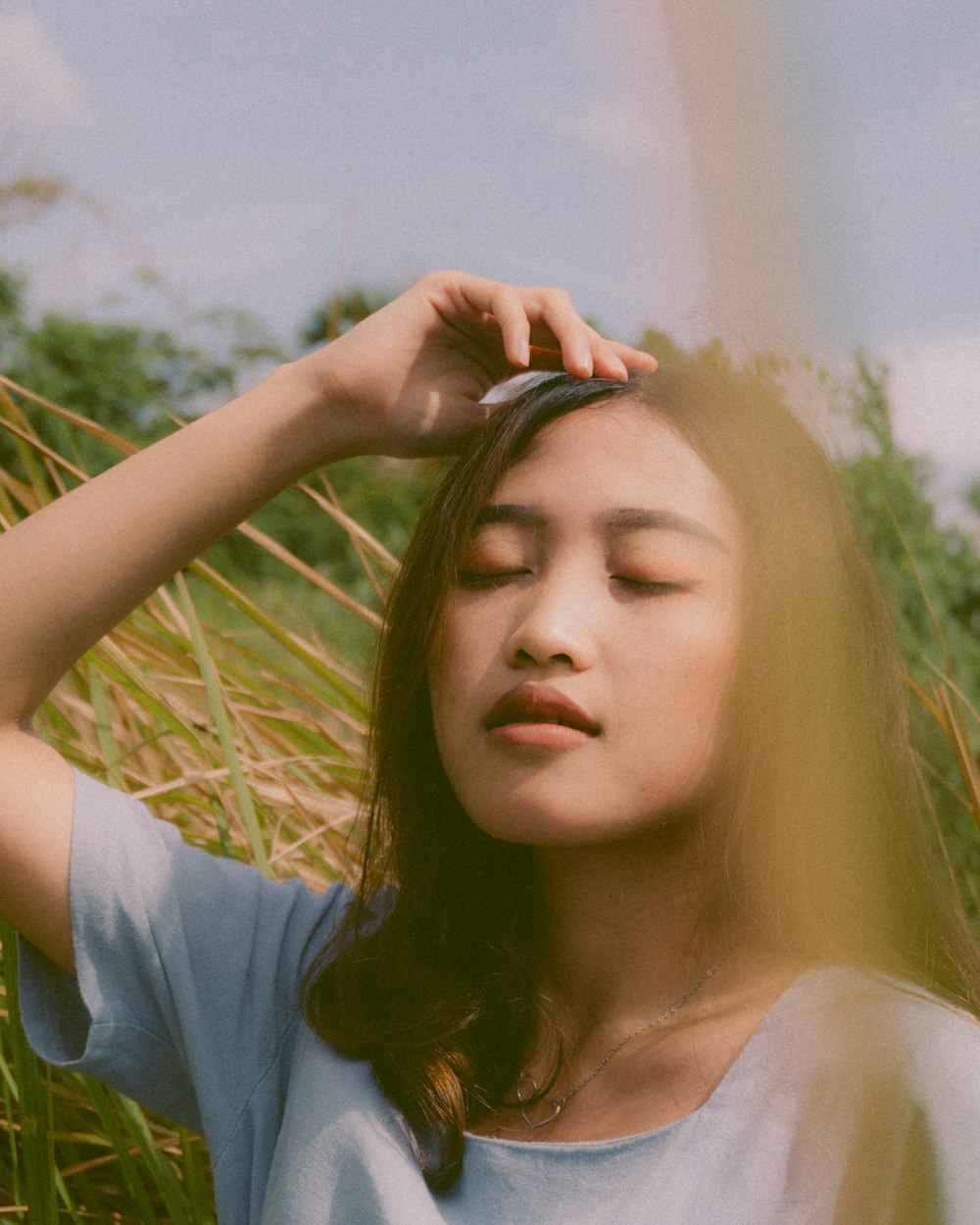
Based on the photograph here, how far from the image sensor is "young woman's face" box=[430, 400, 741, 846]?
0.85 metres

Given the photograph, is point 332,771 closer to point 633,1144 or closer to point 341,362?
point 341,362

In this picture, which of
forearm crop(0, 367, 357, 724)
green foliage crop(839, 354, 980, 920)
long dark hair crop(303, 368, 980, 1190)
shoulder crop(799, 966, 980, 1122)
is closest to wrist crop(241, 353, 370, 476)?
forearm crop(0, 367, 357, 724)

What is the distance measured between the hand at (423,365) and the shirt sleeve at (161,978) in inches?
16.3

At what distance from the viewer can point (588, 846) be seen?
38.1 inches

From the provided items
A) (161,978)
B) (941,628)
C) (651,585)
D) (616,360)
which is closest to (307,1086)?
(161,978)

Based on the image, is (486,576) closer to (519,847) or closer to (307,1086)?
(519,847)

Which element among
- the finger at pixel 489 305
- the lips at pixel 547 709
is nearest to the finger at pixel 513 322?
the finger at pixel 489 305

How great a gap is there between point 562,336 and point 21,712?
569mm

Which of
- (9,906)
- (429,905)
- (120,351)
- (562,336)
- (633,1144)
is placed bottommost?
(633,1144)

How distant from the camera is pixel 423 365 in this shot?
1.14 meters

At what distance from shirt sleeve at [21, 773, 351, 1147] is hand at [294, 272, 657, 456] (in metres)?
0.41

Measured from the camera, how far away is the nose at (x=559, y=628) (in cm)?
84

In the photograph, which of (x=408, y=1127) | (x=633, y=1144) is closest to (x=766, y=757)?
(x=633, y=1144)

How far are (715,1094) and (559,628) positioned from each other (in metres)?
0.35
